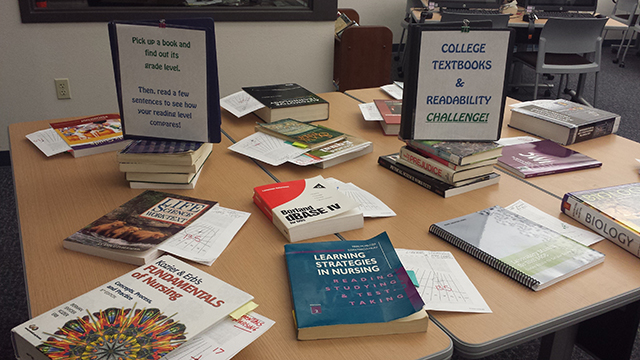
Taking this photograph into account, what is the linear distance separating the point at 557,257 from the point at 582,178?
50cm

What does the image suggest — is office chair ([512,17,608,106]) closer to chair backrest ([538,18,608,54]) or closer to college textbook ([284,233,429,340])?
chair backrest ([538,18,608,54])

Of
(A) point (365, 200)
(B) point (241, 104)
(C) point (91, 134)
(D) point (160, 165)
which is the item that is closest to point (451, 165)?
(A) point (365, 200)

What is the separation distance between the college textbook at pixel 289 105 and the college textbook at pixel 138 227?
0.61m

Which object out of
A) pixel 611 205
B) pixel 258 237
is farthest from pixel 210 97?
pixel 611 205

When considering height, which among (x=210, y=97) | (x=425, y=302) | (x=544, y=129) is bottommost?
(x=425, y=302)

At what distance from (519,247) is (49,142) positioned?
4.56 ft

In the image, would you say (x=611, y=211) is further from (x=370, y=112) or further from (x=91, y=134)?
(x=91, y=134)

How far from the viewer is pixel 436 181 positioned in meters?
1.29

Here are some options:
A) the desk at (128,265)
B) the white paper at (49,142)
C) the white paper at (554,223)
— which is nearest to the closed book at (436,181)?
the white paper at (554,223)

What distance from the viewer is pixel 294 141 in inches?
59.4

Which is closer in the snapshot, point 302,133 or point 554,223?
point 554,223

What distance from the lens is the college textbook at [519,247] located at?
3.07ft

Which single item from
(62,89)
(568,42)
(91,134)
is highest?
(568,42)

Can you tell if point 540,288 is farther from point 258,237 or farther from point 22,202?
point 22,202
